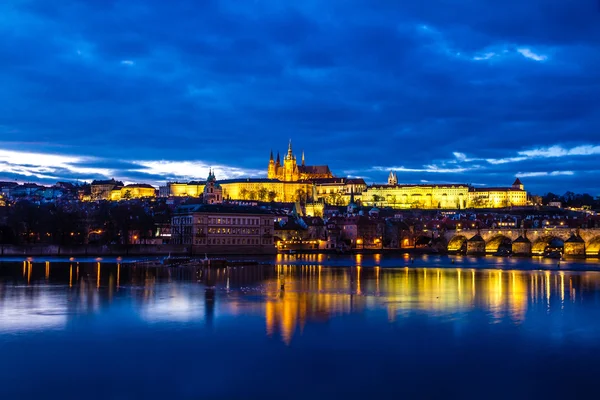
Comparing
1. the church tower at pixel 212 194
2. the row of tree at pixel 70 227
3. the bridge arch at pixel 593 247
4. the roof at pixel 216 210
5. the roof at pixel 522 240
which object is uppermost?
the church tower at pixel 212 194

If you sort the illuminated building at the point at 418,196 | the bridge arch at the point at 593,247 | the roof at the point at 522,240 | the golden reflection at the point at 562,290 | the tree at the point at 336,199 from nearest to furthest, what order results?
the golden reflection at the point at 562,290 < the bridge arch at the point at 593,247 < the roof at the point at 522,240 < the illuminated building at the point at 418,196 < the tree at the point at 336,199

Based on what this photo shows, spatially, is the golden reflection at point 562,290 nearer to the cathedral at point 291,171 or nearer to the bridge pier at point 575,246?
the bridge pier at point 575,246

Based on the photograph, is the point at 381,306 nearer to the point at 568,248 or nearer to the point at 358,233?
the point at 568,248

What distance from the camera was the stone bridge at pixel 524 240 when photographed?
226 ft

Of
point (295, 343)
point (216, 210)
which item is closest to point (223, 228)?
point (216, 210)

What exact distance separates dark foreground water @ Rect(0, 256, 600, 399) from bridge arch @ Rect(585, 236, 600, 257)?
45140 millimetres

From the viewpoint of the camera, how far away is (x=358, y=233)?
83.2m

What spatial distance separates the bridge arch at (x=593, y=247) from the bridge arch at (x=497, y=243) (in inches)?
351

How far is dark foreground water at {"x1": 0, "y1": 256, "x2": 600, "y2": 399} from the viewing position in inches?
460

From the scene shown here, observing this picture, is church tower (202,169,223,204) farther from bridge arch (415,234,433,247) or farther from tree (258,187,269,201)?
tree (258,187,269,201)

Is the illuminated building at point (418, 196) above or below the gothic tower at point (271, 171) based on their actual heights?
below

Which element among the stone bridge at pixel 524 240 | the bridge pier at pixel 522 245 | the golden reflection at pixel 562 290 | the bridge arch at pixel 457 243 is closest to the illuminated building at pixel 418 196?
the bridge arch at pixel 457 243

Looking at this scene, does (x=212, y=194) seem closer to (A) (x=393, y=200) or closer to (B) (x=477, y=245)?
(B) (x=477, y=245)

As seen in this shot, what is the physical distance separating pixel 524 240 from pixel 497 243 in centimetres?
929
